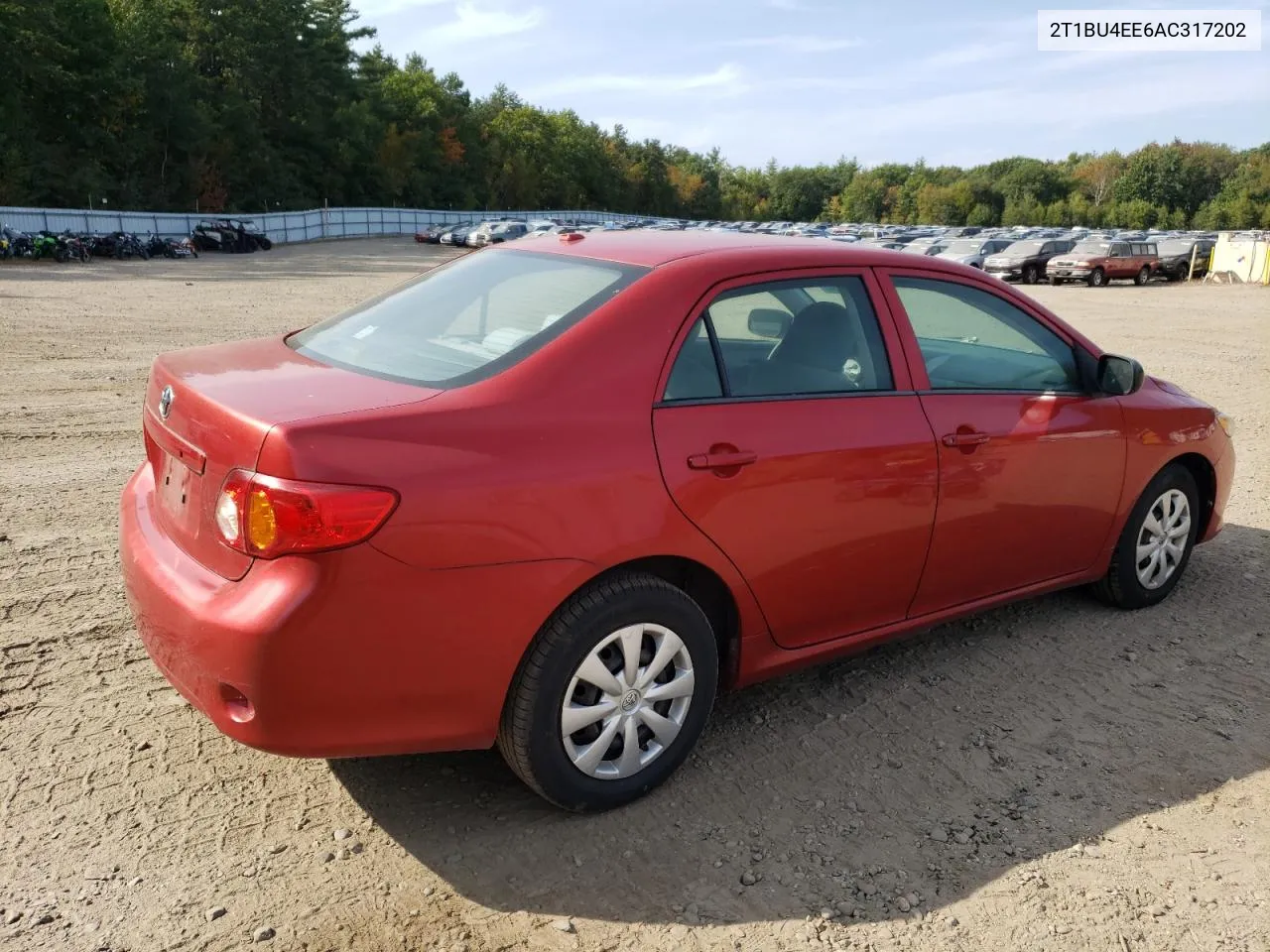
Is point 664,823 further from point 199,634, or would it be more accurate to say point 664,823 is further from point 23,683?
point 23,683

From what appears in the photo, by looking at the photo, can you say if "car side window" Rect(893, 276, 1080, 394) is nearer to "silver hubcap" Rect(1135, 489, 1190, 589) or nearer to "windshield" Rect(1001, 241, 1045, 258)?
"silver hubcap" Rect(1135, 489, 1190, 589)

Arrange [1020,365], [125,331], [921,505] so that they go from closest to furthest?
[921,505]
[1020,365]
[125,331]

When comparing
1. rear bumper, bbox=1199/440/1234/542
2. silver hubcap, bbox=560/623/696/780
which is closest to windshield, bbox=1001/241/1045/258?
rear bumper, bbox=1199/440/1234/542

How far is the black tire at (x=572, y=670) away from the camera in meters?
2.88

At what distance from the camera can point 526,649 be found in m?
2.88

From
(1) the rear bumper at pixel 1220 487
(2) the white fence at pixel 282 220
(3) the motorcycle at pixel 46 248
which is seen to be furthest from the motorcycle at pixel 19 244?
(1) the rear bumper at pixel 1220 487

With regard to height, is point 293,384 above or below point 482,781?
above

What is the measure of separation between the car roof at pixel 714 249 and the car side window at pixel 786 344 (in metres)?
0.09

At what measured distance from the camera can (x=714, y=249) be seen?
11.6 feet

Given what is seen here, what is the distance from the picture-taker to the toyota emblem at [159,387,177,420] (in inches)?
124

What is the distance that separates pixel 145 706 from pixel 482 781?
1.28 m

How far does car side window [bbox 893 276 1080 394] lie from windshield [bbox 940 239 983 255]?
35698mm

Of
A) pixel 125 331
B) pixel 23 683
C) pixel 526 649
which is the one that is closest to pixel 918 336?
pixel 526 649

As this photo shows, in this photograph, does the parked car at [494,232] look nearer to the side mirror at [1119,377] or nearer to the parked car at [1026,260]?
the parked car at [1026,260]
